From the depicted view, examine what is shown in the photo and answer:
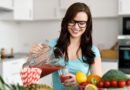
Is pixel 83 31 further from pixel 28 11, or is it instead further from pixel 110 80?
pixel 28 11

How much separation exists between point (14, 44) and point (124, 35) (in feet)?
6.68

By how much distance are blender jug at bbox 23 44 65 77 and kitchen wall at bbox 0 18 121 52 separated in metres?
2.95

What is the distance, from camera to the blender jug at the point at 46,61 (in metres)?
A: 1.07

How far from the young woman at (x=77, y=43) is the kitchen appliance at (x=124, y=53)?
2.06 metres

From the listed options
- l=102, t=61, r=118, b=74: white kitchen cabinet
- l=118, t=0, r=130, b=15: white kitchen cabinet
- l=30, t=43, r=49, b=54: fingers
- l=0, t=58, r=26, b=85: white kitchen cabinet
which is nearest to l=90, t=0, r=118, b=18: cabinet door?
l=118, t=0, r=130, b=15: white kitchen cabinet

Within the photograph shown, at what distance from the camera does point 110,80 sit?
105cm

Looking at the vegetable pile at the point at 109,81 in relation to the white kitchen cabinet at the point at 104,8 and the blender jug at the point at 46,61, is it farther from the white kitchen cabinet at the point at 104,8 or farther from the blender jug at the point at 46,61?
the white kitchen cabinet at the point at 104,8

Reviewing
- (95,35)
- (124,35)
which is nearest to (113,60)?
(124,35)

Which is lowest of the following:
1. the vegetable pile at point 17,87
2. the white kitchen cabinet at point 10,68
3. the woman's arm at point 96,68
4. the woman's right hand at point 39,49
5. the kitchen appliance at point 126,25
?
the white kitchen cabinet at point 10,68

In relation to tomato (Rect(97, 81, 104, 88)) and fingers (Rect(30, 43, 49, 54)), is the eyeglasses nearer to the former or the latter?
fingers (Rect(30, 43, 49, 54))

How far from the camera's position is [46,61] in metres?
1.11

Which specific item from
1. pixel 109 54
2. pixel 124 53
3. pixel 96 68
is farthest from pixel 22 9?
pixel 96 68

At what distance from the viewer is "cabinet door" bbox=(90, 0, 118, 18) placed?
3902 mm

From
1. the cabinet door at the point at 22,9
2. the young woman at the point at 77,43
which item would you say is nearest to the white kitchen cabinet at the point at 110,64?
the cabinet door at the point at 22,9
